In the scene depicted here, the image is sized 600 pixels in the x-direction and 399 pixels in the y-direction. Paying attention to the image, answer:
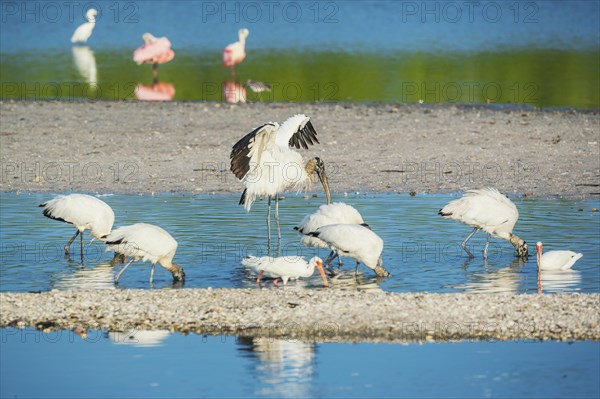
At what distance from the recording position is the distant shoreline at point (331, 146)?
55.8ft

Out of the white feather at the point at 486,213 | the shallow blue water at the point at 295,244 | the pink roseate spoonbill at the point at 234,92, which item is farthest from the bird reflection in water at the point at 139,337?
the pink roseate spoonbill at the point at 234,92

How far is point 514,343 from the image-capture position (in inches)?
354

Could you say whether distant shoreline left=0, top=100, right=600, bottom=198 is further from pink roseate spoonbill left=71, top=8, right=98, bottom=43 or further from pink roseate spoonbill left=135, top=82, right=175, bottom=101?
pink roseate spoonbill left=71, top=8, right=98, bottom=43

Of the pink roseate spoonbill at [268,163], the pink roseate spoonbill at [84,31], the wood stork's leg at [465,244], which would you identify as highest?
the pink roseate spoonbill at [84,31]

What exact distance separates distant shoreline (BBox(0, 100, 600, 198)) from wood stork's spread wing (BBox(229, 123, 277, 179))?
3.12 m

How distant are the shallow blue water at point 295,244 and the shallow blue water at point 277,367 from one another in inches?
81.9

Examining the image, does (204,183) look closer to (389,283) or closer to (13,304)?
(389,283)

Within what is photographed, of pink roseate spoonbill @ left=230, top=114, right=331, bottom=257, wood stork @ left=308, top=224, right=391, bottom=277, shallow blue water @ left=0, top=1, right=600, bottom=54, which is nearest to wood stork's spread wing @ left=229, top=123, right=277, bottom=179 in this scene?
pink roseate spoonbill @ left=230, top=114, right=331, bottom=257

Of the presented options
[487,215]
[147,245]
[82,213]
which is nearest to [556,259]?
[487,215]

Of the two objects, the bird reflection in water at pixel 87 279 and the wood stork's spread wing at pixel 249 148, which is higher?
the wood stork's spread wing at pixel 249 148

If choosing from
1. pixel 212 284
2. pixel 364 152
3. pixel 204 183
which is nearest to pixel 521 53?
pixel 364 152

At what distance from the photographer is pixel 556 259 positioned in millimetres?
11695

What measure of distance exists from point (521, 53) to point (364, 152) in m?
17.2

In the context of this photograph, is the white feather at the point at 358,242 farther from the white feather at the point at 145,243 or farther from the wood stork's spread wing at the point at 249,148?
the wood stork's spread wing at the point at 249,148
